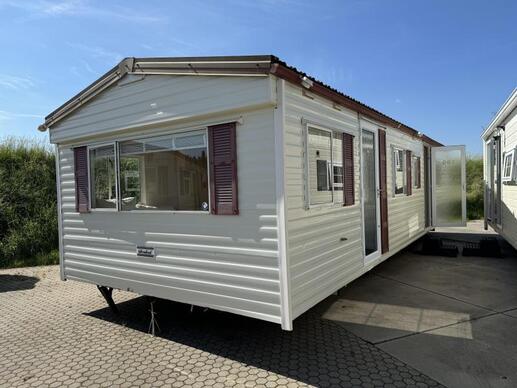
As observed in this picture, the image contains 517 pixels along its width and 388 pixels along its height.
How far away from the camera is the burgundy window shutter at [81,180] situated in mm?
5008

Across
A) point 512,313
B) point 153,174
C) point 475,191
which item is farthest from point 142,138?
point 475,191

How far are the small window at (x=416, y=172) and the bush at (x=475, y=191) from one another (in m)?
8.14

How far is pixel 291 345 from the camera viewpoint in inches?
152

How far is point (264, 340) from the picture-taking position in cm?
402

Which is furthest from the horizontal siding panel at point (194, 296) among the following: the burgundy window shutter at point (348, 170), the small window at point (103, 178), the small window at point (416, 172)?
the small window at point (416, 172)

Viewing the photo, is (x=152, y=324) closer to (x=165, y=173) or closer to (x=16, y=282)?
(x=165, y=173)

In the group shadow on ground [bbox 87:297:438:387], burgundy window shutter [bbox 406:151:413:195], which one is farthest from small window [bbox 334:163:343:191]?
burgundy window shutter [bbox 406:151:413:195]

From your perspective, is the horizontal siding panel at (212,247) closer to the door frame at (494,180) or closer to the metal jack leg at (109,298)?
the metal jack leg at (109,298)

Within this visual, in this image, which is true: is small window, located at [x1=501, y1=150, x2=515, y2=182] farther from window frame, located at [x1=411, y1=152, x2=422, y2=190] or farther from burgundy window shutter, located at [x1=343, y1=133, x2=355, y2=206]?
burgundy window shutter, located at [x1=343, y1=133, x2=355, y2=206]

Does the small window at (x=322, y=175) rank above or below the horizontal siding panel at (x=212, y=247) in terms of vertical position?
above

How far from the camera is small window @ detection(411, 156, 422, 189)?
8.33 meters

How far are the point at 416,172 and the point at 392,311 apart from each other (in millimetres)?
4763

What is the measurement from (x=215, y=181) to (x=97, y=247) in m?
2.18

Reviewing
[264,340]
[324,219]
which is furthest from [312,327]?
[324,219]
